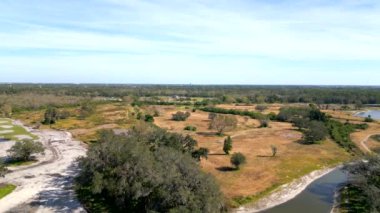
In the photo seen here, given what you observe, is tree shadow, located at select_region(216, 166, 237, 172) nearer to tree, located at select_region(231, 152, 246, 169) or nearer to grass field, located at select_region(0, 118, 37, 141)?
tree, located at select_region(231, 152, 246, 169)

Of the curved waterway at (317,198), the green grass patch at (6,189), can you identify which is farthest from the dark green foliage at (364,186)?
the green grass patch at (6,189)

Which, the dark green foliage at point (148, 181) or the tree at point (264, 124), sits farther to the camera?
the tree at point (264, 124)

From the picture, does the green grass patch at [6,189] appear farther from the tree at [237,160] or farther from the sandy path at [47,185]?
the tree at [237,160]

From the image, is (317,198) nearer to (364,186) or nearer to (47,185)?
(364,186)

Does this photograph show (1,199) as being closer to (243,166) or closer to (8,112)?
(243,166)

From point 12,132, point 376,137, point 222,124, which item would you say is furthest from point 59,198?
point 376,137

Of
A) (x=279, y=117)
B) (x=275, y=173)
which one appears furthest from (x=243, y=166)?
(x=279, y=117)
